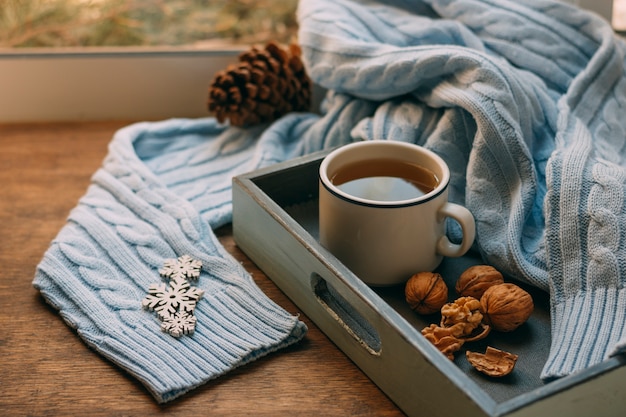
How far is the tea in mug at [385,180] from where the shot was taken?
739mm

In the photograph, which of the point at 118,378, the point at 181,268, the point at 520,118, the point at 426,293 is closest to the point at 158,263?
→ the point at 181,268

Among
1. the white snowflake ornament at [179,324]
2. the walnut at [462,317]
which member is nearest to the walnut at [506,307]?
the walnut at [462,317]

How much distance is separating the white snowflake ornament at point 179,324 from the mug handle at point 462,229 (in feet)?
0.76

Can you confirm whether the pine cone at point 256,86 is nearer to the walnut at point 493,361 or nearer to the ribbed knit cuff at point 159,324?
the ribbed knit cuff at point 159,324

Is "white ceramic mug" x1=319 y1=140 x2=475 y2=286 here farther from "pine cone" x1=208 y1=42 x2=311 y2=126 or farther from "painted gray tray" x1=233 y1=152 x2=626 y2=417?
"pine cone" x1=208 y1=42 x2=311 y2=126

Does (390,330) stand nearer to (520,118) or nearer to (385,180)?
(385,180)

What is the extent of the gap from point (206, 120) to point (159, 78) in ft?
0.33

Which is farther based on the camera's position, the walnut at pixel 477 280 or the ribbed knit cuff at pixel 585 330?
the walnut at pixel 477 280

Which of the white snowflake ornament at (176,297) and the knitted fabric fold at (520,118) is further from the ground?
the knitted fabric fold at (520,118)

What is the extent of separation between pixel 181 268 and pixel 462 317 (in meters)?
0.27

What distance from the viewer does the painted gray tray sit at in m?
0.55

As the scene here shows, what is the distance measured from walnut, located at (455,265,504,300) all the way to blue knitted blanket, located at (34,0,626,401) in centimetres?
2

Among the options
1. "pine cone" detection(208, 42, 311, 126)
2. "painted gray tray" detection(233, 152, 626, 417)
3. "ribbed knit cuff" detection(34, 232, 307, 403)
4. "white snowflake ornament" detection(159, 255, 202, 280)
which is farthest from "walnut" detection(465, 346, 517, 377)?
"pine cone" detection(208, 42, 311, 126)

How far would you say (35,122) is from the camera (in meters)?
1.07
